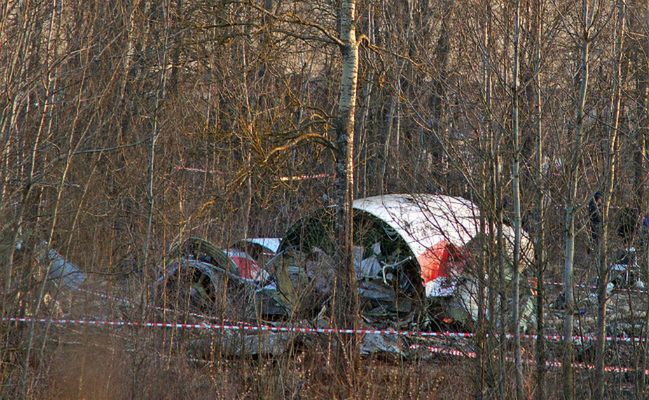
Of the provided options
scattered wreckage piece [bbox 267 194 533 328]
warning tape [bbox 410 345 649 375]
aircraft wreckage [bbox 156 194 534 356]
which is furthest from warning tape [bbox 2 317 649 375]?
scattered wreckage piece [bbox 267 194 533 328]

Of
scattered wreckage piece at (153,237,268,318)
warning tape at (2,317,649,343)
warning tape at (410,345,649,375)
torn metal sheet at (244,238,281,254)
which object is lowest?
warning tape at (410,345,649,375)

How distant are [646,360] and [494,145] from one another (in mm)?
2134

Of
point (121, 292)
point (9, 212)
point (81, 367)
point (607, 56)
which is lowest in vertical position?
point (81, 367)

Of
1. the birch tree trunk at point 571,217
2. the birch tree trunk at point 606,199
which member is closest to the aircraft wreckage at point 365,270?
the birch tree trunk at point 571,217

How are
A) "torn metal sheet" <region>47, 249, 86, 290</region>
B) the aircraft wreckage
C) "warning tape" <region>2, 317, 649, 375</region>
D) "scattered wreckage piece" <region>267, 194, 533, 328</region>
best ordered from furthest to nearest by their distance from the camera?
"scattered wreckage piece" <region>267, 194, 533, 328</region>, the aircraft wreckage, "torn metal sheet" <region>47, 249, 86, 290</region>, "warning tape" <region>2, 317, 649, 375</region>

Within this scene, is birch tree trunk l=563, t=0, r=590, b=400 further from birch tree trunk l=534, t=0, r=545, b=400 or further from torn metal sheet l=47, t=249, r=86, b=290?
torn metal sheet l=47, t=249, r=86, b=290

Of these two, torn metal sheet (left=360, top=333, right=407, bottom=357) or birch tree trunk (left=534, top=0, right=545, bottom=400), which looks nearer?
birch tree trunk (left=534, top=0, right=545, bottom=400)

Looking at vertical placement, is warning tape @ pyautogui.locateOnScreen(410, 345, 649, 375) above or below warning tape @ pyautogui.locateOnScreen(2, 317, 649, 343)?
below

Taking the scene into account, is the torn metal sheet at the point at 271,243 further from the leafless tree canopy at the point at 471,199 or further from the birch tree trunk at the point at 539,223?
the birch tree trunk at the point at 539,223

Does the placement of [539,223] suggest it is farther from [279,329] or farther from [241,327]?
→ [241,327]

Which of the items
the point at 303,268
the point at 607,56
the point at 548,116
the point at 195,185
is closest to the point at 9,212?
the point at 303,268

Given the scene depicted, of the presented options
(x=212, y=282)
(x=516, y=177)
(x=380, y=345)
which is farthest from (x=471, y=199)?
(x=212, y=282)

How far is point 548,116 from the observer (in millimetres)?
7809

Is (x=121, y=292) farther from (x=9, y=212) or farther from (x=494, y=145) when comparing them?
(x=494, y=145)
